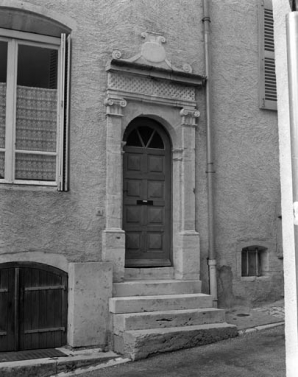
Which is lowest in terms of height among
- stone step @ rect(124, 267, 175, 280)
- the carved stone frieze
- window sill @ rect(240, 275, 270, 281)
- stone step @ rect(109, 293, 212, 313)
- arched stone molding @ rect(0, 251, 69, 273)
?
stone step @ rect(109, 293, 212, 313)

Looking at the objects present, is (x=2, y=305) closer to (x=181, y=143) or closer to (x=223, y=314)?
(x=223, y=314)

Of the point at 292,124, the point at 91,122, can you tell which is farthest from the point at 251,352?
the point at 292,124

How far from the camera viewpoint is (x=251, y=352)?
21.7 ft

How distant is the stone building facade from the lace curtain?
2 cm

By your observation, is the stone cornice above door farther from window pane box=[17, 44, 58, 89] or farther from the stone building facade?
window pane box=[17, 44, 58, 89]

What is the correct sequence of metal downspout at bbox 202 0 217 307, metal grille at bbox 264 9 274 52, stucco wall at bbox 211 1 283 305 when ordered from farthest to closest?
metal grille at bbox 264 9 274 52, stucco wall at bbox 211 1 283 305, metal downspout at bbox 202 0 217 307

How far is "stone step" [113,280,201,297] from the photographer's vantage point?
741cm

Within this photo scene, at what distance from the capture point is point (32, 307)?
23.0 feet

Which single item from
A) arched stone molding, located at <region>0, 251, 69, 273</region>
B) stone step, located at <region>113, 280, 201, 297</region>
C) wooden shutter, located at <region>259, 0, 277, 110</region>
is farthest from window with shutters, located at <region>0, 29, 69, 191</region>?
wooden shutter, located at <region>259, 0, 277, 110</region>

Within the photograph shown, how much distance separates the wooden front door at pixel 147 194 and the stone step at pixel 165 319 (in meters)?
1.05

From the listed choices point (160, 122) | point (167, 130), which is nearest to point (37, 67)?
point (160, 122)

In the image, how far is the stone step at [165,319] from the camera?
691 centimetres

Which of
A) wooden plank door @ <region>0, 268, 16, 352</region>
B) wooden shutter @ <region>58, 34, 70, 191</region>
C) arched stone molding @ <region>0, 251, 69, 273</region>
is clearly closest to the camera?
wooden plank door @ <region>0, 268, 16, 352</region>

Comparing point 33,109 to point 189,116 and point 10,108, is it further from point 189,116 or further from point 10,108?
point 189,116
